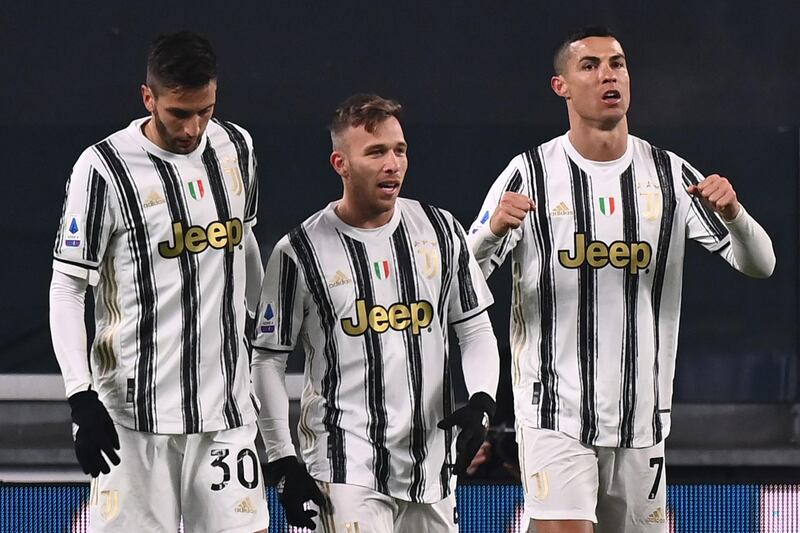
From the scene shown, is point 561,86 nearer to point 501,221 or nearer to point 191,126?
point 501,221

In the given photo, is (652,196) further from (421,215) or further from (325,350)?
(325,350)

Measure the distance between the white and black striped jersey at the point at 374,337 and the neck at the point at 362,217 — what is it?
15mm

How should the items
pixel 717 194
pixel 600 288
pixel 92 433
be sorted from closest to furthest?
pixel 92 433 → pixel 717 194 → pixel 600 288

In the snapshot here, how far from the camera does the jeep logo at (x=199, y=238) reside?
124 inches

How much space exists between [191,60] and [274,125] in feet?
6.87

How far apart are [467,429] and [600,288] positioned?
0.64 m

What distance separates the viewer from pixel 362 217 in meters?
3.36

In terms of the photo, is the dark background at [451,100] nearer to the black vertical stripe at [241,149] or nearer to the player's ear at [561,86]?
the player's ear at [561,86]

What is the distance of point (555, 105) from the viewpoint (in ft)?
17.2

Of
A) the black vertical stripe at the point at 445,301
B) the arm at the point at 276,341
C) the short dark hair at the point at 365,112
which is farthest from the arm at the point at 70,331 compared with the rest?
the black vertical stripe at the point at 445,301

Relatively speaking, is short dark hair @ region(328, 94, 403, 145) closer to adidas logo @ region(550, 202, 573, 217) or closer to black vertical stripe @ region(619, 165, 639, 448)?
adidas logo @ region(550, 202, 573, 217)

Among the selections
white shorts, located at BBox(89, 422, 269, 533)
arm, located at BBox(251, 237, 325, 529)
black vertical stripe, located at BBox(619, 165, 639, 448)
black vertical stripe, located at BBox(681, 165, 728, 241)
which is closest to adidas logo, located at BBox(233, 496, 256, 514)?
white shorts, located at BBox(89, 422, 269, 533)

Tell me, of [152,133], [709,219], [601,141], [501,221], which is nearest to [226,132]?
[152,133]

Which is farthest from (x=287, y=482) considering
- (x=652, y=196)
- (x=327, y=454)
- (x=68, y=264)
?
(x=652, y=196)
